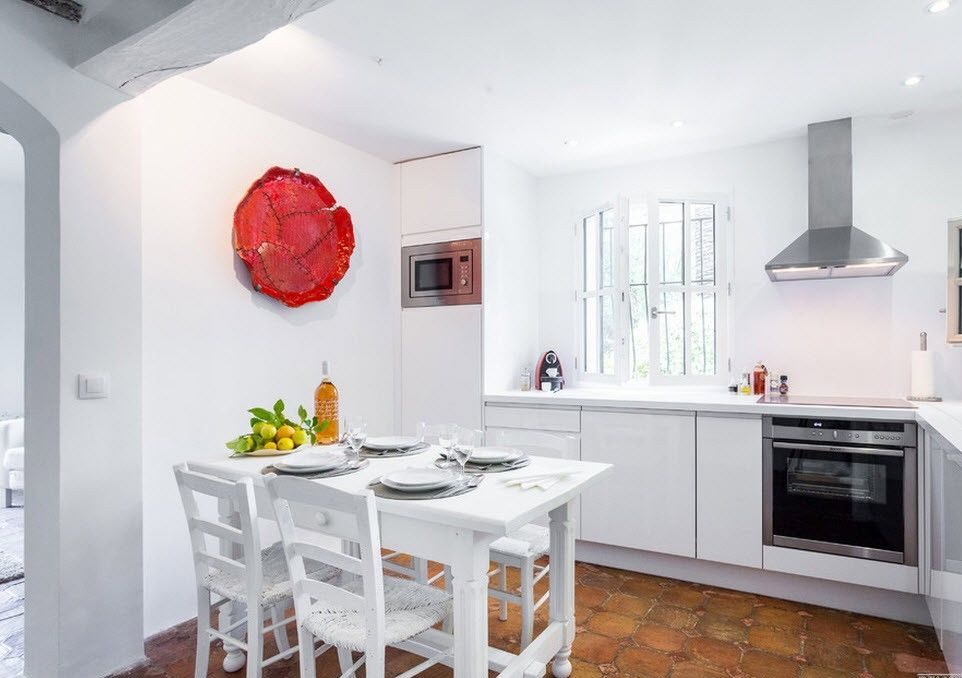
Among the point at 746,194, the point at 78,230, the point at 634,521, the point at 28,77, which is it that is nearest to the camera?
the point at 28,77

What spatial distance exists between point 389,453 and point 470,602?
890 mm

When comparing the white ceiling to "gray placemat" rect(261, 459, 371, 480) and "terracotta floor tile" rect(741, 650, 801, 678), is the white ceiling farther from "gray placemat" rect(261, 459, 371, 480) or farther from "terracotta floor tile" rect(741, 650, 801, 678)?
"terracotta floor tile" rect(741, 650, 801, 678)

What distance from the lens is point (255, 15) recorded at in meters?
1.70

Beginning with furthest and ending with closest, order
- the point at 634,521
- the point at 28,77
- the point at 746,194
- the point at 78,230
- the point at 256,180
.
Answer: the point at 746,194, the point at 634,521, the point at 256,180, the point at 78,230, the point at 28,77

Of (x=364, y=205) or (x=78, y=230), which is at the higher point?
(x=364, y=205)

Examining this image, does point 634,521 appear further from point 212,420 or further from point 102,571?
point 102,571

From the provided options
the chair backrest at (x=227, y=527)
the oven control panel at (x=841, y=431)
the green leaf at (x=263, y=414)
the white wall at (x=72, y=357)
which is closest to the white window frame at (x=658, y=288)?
the oven control panel at (x=841, y=431)

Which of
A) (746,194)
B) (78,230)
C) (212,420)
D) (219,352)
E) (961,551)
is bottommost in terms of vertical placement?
(961,551)

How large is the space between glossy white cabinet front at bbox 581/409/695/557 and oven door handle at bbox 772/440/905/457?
43cm

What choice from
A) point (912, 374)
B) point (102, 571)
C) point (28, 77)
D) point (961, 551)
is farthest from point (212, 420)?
point (912, 374)

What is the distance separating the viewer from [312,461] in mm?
1987

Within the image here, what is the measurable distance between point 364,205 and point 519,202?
1.07 meters

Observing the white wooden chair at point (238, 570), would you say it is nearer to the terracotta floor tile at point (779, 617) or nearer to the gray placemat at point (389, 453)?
the gray placemat at point (389, 453)

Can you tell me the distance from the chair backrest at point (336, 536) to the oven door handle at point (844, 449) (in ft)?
7.07
